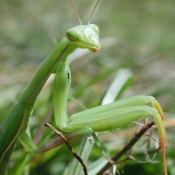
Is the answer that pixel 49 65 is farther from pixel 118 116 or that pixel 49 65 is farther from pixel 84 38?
pixel 118 116

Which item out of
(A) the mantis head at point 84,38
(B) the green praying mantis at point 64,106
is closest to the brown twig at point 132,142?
(B) the green praying mantis at point 64,106

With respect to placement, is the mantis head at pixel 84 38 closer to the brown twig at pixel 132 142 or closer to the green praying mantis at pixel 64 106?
the green praying mantis at pixel 64 106

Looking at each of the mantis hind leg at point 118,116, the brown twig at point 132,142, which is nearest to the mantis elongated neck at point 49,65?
the mantis hind leg at point 118,116

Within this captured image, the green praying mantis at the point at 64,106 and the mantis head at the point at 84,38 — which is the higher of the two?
the mantis head at the point at 84,38

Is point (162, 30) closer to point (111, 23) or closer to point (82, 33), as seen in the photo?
point (111, 23)

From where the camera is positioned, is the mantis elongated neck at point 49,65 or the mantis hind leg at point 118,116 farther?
the mantis elongated neck at point 49,65

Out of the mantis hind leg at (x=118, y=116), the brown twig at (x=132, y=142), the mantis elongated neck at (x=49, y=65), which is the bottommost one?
the brown twig at (x=132, y=142)

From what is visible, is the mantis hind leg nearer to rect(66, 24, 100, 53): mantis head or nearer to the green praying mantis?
the green praying mantis

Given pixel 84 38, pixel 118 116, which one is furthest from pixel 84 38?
pixel 118 116
